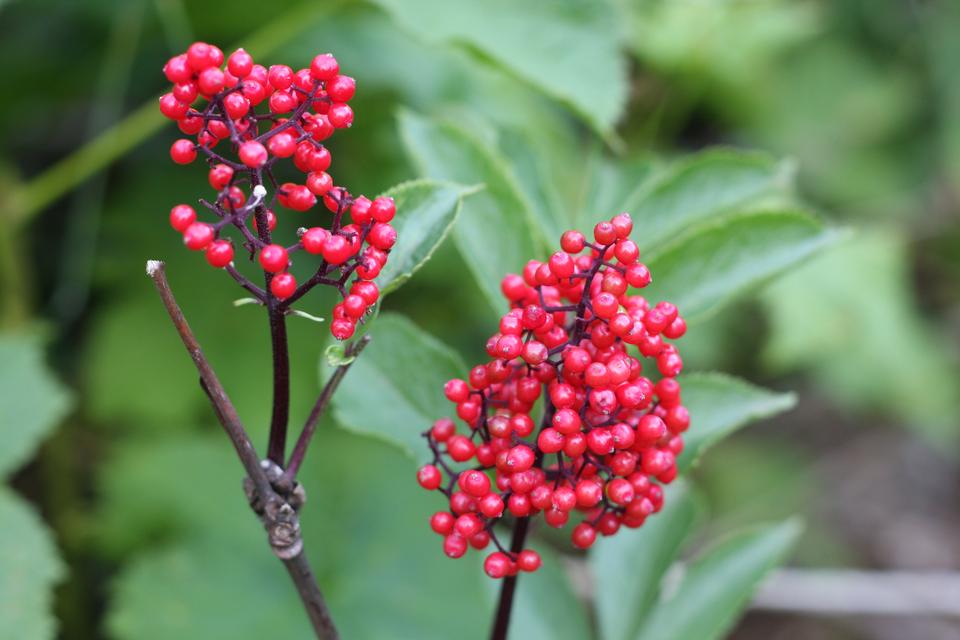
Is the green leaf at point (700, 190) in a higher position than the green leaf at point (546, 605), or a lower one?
higher

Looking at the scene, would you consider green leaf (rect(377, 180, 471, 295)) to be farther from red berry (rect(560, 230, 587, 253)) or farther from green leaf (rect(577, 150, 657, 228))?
green leaf (rect(577, 150, 657, 228))

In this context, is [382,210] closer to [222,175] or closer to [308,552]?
[222,175]

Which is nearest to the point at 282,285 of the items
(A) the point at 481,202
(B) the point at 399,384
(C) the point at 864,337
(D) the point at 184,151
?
(D) the point at 184,151

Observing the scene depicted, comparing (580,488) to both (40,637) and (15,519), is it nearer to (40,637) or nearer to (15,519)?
(40,637)

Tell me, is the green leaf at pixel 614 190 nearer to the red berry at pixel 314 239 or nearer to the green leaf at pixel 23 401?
the red berry at pixel 314 239

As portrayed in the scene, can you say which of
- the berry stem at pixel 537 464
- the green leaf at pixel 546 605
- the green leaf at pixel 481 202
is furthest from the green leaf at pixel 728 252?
the green leaf at pixel 546 605

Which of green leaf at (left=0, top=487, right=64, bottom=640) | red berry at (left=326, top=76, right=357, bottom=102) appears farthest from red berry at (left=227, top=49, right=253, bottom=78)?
green leaf at (left=0, top=487, right=64, bottom=640)
